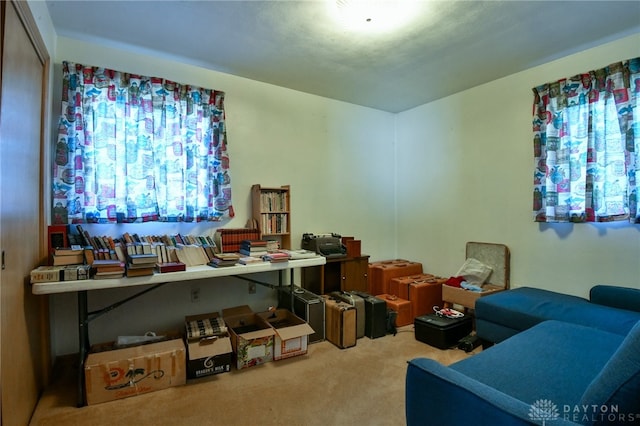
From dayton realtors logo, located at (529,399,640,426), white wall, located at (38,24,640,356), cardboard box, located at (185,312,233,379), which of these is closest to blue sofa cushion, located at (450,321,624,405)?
dayton realtors logo, located at (529,399,640,426)

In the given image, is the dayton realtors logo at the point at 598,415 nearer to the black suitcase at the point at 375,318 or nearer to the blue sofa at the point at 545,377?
the blue sofa at the point at 545,377

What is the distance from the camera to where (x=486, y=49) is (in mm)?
2863

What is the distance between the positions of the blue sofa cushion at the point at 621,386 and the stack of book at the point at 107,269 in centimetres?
257

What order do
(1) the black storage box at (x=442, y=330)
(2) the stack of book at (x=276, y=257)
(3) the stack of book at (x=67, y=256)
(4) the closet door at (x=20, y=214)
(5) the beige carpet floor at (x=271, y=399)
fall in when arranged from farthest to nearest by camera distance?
(1) the black storage box at (x=442, y=330) < (2) the stack of book at (x=276, y=257) < (3) the stack of book at (x=67, y=256) < (5) the beige carpet floor at (x=271, y=399) < (4) the closet door at (x=20, y=214)

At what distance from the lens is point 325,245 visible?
355 centimetres

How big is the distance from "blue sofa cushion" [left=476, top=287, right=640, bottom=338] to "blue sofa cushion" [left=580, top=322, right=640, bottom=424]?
4.88 feet

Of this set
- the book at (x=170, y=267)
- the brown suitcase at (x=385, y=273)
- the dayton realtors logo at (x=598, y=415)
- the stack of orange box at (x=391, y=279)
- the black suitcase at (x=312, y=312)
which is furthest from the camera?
the brown suitcase at (x=385, y=273)

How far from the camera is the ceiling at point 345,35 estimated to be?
7.45ft

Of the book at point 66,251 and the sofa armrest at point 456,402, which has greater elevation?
the book at point 66,251

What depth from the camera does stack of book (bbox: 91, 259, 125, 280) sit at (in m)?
2.16

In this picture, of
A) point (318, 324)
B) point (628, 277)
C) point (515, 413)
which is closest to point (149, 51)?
point (318, 324)

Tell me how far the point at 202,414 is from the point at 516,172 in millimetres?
3599

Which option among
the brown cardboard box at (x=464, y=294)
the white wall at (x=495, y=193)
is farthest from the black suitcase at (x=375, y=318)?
the white wall at (x=495, y=193)

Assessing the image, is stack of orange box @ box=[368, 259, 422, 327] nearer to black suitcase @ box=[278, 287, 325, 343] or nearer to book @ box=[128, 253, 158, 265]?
black suitcase @ box=[278, 287, 325, 343]
